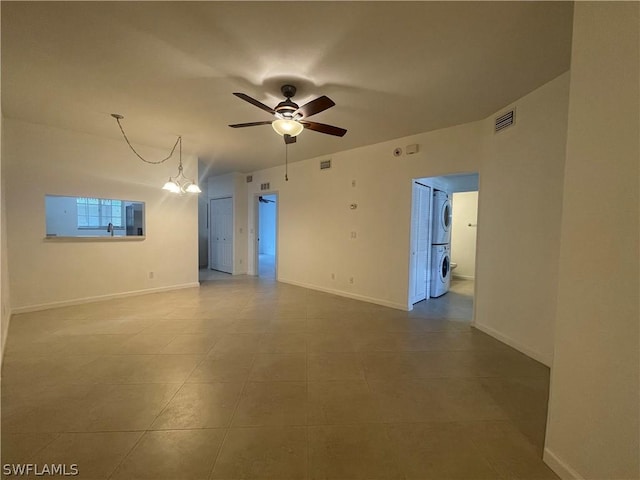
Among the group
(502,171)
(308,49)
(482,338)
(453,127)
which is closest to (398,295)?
(482,338)

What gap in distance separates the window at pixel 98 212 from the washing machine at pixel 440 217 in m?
5.75

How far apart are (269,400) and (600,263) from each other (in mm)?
2199

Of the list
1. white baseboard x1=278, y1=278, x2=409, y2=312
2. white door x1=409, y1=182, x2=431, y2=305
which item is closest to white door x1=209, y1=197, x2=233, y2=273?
white baseboard x1=278, y1=278, x2=409, y2=312

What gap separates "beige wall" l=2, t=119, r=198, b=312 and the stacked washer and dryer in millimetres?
A: 4957

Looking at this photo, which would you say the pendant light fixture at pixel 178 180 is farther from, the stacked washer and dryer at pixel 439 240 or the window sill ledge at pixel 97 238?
the stacked washer and dryer at pixel 439 240

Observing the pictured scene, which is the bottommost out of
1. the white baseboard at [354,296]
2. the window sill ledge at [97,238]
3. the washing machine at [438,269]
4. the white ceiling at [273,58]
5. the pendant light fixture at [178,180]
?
the white baseboard at [354,296]

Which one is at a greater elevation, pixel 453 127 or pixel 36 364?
pixel 453 127

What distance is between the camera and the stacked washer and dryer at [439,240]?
511 centimetres

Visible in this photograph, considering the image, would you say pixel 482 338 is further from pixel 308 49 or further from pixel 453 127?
pixel 308 49

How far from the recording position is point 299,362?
2621mm

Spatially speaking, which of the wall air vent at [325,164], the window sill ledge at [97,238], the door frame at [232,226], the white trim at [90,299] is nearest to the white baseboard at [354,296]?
the door frame at [232,226]

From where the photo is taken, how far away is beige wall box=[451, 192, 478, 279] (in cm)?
717

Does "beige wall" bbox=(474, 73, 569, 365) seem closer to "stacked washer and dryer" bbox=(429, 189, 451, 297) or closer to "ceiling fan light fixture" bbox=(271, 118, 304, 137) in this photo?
"stacked washer and dryer" bbox=(429, 189, 451, 297)

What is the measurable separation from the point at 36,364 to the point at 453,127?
215 inches
